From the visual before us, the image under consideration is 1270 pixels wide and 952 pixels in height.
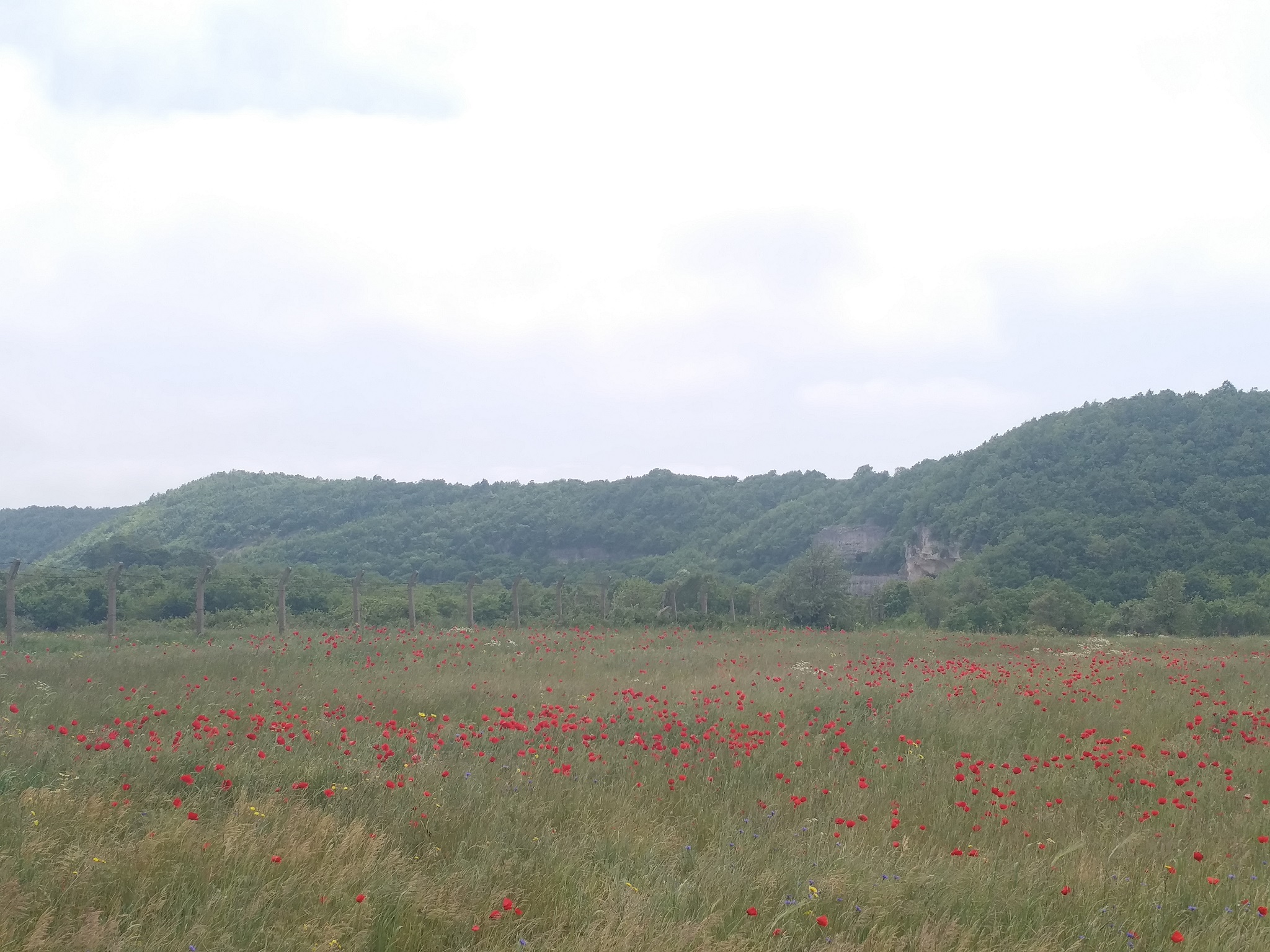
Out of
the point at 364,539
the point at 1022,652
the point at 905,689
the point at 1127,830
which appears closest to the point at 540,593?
the point at 1022,652

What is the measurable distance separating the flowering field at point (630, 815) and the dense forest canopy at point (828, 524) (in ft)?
86.1

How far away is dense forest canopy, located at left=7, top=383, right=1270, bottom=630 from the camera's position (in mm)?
49594

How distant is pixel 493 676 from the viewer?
1428 centimetres

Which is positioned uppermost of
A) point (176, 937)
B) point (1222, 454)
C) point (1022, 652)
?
point (1222, 454)

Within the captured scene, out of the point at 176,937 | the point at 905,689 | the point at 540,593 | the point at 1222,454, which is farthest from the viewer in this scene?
the point at 1222,454

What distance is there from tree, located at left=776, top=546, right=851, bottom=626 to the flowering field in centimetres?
2365

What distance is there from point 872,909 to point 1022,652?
1859 cm

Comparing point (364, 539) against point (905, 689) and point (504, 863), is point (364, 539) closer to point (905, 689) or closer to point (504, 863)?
point (905, 689)

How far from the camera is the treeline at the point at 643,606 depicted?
33.4 metres

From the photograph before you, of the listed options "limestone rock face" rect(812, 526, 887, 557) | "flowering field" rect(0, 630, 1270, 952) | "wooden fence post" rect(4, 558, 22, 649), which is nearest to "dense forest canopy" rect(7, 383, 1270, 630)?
"limestone rock face" rect(812, 526, 887, 557)

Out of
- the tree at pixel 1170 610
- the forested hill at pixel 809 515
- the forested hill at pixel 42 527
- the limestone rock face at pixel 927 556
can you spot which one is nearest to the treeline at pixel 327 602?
the tree at pixel 1170 610

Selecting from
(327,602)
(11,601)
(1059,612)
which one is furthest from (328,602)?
(1059,612)

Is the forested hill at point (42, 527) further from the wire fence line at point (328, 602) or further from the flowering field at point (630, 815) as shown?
the flowering field at point (630, 815)

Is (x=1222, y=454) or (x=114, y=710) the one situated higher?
(x=1222, y=454)
